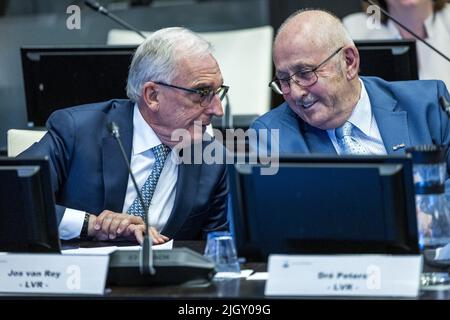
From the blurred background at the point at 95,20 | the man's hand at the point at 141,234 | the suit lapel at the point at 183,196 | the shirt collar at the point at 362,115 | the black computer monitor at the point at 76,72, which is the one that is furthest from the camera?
the blurred background at the point at 95,20

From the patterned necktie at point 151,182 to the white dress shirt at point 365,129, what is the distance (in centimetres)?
54

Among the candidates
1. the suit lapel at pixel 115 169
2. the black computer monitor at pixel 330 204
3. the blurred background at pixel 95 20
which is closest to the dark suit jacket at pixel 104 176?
the suit lapel at pixel 115 169

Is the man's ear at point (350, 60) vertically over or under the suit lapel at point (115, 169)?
over

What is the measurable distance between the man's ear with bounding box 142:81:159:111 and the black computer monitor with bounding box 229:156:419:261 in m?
1.07

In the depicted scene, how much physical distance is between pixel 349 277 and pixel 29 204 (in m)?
0.79

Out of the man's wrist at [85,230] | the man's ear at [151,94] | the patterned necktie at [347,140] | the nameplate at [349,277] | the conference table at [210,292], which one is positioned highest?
the man's ear at [151,94]

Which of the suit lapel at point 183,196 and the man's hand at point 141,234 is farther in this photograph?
the suit lapel at point 183,196

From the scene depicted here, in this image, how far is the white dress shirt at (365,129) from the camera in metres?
3.57

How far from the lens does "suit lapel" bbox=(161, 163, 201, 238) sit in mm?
3473

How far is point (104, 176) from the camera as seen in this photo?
3508 mm

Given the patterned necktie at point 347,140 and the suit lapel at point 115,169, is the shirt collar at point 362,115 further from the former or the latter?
the suit lapel at point 115,169

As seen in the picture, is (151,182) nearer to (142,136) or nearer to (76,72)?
(142,136)

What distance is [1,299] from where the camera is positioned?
261 centimetres
